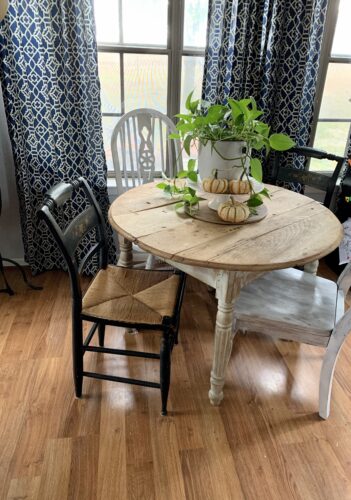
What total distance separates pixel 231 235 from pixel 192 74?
1512mm

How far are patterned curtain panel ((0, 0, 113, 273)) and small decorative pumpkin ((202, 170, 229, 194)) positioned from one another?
1.06 m

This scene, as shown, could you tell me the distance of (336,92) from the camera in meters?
2.69

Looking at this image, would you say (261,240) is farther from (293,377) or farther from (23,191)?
(23,191)

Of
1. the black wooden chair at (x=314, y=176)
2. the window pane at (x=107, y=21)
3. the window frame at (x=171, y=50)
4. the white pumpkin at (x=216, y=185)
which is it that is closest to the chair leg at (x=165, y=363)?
the white pumpkin at (x=216, y=185)

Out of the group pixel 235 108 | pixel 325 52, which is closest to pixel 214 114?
pixel 235 108

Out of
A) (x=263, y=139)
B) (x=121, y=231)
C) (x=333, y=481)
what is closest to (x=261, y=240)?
Result: (x=263, y=139)

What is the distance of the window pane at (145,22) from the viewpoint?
2287 mm

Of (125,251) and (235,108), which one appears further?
(125,251)

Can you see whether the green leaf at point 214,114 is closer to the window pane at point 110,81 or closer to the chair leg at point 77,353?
the chair leg at point 77,353

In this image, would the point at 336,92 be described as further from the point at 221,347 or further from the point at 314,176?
the point at 221,347

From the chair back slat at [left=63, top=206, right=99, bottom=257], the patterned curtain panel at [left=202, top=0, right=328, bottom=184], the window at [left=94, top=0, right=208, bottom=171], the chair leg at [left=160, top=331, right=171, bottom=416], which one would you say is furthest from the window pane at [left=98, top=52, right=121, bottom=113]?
the chair leg at [left=160, top=331, right=171, bottom=416]

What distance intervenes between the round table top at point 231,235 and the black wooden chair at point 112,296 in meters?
0.19

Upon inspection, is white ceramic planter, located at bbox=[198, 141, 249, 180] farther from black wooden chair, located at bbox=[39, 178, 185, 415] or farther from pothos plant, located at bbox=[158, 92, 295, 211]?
black wooden chair, located at bbox=[39, 178, 185, 415]

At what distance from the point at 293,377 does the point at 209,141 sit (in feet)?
3.77
